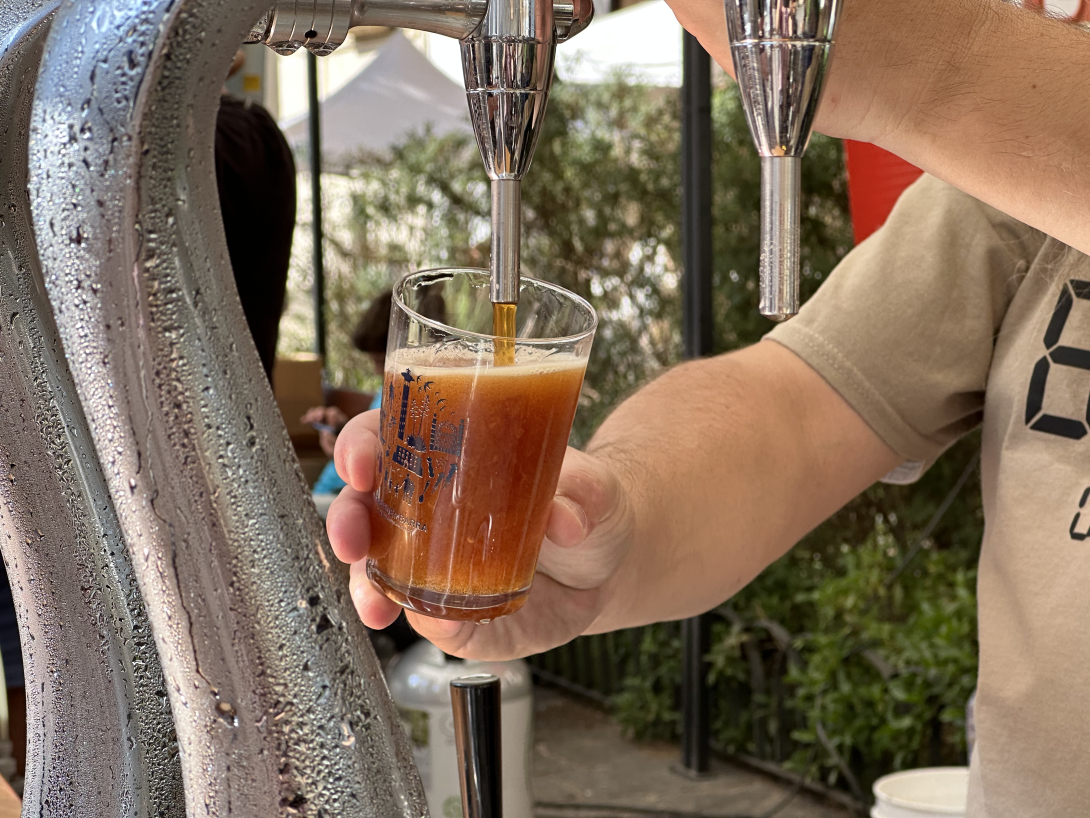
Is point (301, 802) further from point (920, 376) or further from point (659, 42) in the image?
point (659, 42)

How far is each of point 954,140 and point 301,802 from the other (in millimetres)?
496

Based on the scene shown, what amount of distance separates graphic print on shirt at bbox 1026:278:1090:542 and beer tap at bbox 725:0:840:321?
785 millimetres

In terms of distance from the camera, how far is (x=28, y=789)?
45 centimetres

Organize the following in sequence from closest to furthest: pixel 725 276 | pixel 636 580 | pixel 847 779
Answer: pixel 636 580 < pixel 847 779 < pixel 725 276

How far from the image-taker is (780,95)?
29 cm

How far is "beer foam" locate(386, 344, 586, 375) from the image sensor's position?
1.77ft

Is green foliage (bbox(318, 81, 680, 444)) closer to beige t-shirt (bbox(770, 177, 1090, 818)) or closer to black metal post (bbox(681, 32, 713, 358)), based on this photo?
black metal post (bbox(681, 32, 713, 358))

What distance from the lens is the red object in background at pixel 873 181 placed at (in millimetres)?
2225

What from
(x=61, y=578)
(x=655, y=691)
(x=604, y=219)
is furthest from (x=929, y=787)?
(x=604, y=219)

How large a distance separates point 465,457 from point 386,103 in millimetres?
6511

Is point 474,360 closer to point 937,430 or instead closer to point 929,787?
point 937,430

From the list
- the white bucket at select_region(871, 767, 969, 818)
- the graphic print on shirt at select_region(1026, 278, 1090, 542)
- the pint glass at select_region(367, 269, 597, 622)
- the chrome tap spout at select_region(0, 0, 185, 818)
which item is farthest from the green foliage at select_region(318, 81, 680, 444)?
the chrome tap spout at select_region(0, 0, 185, 818)

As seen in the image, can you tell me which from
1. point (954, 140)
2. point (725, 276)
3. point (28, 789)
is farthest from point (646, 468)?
point (725, 276)

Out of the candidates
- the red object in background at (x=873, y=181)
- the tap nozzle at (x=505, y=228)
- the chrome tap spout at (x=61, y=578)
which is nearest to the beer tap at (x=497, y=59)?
the tap nozzle at (x=505, y=228)
